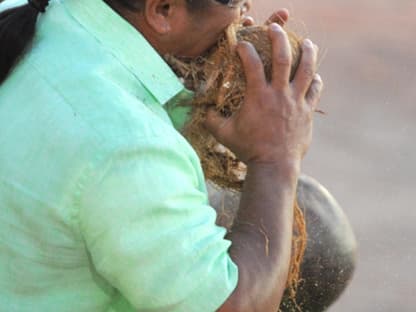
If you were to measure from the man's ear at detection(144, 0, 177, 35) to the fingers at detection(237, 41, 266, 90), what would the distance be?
0.20 metres

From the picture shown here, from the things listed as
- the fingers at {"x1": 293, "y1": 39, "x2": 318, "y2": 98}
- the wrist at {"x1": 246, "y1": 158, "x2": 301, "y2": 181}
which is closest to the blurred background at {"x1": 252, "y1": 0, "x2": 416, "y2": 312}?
the fingers at {"x1": 293, "y1": 39, "x2": 318, "y2": 98}

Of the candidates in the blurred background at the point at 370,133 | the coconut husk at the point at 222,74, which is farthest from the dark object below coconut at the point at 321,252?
the blurred background at the point at 370,133

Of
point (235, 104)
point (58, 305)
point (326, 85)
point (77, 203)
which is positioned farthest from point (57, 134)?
point (326, 85)

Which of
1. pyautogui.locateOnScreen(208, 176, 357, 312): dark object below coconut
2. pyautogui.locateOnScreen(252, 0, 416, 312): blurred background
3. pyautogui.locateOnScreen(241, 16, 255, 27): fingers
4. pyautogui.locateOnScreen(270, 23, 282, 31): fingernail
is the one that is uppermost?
pyautogui.locateOnScreen(270, 23, 282, 31): fingernail

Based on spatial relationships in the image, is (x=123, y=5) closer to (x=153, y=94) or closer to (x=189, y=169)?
(x=153, y=94)

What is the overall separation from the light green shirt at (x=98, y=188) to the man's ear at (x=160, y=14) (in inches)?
3.0

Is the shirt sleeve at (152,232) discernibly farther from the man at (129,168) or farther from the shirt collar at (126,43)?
the shirt collar at (126,43)

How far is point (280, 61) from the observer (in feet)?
10.3

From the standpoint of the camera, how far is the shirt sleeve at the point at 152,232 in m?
2.68

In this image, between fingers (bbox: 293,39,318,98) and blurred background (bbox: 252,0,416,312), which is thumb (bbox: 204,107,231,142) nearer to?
Result: fingers (bbox: 293,39,318,98)

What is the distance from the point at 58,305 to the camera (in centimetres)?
290

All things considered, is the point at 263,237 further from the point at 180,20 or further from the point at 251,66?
the point at 180,20

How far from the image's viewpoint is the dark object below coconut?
12.9 ft

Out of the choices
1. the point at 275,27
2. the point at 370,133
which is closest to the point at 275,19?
the point at 275,27
